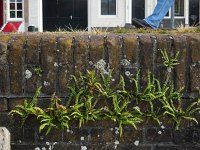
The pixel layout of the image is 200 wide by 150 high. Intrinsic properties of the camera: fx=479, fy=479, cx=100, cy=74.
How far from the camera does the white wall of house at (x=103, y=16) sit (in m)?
19.2

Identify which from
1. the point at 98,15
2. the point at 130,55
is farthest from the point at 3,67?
the point at 98,15

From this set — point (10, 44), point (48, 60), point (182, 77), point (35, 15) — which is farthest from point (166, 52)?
point (35, 15)

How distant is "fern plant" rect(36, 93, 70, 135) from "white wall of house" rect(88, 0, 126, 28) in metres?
16.2

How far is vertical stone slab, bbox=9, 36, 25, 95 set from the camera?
10.00 ft

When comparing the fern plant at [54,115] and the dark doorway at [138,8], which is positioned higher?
the dark doorway at [138,8]

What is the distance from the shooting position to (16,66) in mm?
3053

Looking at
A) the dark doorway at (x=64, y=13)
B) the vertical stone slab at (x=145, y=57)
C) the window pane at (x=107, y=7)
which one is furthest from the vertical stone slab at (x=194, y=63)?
the window pane at (x=107, y=7)

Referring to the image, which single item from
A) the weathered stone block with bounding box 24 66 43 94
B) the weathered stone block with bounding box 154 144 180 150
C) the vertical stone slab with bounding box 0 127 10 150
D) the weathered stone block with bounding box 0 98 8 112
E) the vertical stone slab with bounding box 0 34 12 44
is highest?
the vertical stone slab with bounding box 0 34 12 44

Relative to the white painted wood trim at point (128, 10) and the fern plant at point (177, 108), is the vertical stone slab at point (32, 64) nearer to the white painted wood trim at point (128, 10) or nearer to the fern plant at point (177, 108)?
the fern plant at point (177, 108)

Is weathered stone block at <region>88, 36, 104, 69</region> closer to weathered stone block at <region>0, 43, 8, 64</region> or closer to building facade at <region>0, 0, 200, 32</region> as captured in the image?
weathered stone block at <region>0, 43, 8, 64</region>

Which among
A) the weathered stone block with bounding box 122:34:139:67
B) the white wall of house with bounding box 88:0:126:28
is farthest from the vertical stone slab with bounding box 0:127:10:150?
the white wall of house with bounding box 88:0:126:28

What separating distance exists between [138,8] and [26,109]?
1724cm

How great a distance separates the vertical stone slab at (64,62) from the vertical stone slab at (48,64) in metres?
0.03

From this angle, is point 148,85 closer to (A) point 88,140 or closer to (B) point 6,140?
(A) point 88,140
